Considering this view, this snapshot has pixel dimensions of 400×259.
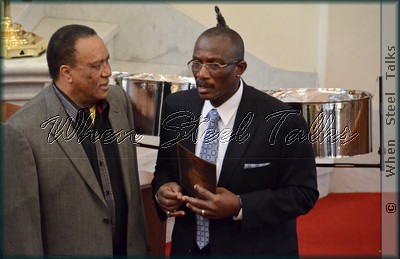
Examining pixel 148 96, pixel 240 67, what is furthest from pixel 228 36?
pixel 148 96

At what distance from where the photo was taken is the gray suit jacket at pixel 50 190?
8.73 ft

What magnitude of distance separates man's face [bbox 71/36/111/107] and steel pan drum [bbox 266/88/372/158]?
993 mm

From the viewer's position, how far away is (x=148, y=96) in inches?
143

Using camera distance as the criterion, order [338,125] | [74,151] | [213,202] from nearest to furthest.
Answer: [213,202] < [74,151] < [338,125]

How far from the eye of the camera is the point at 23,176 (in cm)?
266

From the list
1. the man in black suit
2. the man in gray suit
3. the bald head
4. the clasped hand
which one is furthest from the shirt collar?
the man in gray suit

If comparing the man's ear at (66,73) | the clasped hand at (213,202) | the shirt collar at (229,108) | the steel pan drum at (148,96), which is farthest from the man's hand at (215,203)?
the steel pan drum at (148,96)

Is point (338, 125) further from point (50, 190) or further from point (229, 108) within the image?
point (50, 190)

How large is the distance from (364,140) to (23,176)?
1.61 meters

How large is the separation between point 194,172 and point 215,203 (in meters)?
0.12

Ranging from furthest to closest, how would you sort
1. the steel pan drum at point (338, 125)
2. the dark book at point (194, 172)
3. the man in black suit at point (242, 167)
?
the steel pan drum at point (338, 125) → the man in black suit at point (242, 167) → the dark book at point (194, 172)

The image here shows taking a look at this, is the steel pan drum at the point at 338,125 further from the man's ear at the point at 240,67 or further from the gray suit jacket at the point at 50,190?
the gray suit jacket at the point at 50,190

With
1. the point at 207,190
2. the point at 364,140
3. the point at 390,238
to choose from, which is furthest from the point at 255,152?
the point at 390,238

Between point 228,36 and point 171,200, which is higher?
point 228,36
